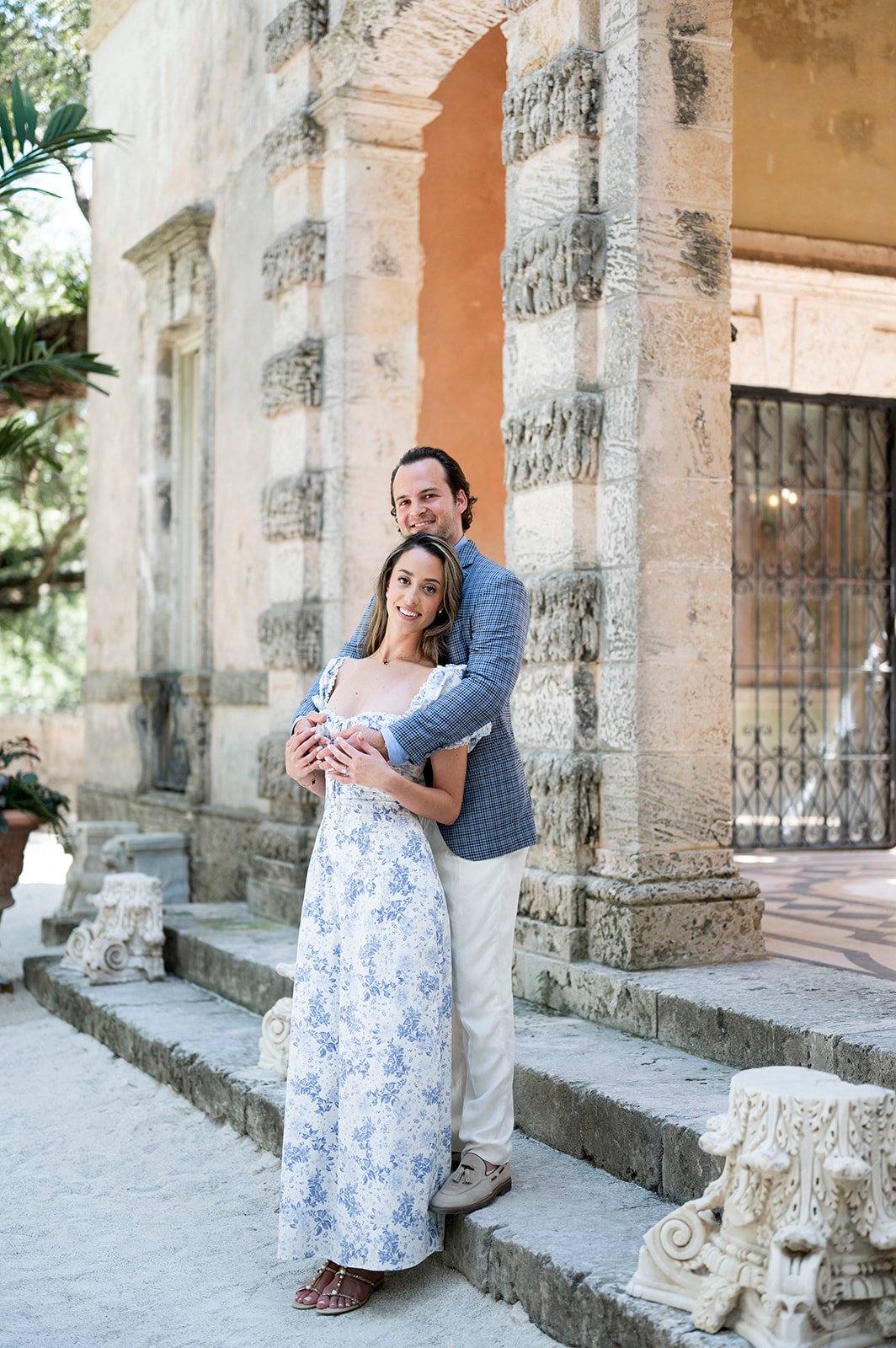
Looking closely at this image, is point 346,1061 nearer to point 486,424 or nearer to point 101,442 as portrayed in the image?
point 486,424

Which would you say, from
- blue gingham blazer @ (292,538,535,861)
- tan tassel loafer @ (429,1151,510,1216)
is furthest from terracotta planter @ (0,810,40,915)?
tan tassel loafer @ (429,1151,510,1216)

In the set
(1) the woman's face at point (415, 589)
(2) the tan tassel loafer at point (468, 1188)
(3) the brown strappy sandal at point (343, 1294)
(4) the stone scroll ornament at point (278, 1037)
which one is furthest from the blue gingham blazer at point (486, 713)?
(4) the stone scroll ornament at point (278, 1037)

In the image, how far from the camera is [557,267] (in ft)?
16.3

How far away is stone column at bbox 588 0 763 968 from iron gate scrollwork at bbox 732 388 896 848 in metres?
3.54

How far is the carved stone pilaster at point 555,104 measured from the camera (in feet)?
16.2

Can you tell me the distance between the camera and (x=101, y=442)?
36.4 ft

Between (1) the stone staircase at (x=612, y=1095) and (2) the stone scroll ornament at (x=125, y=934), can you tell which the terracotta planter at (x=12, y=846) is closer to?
(2) the stone scroll ornament at (x=125, y=934)

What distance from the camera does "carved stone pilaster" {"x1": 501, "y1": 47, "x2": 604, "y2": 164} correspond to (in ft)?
16.2

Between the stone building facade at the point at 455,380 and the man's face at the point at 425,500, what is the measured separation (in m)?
1.18

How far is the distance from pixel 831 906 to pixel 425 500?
130 inches

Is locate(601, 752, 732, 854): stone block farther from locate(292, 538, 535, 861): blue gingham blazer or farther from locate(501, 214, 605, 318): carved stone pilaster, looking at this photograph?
locate(501, 214, 605, 318): carved stone pilaster

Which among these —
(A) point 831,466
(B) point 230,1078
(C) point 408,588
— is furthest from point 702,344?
(A) point 831,466

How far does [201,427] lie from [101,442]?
252 centimetres

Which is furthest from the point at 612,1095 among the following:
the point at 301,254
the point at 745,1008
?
the point at 301,254
